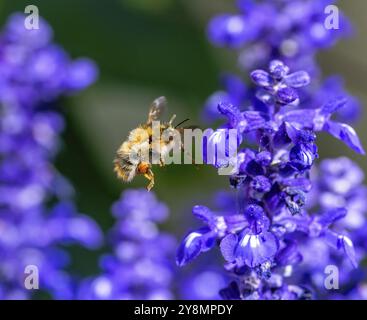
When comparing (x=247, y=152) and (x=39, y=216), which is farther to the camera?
(x=39, y=216)

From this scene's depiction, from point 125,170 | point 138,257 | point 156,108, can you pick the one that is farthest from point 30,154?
point 125,170

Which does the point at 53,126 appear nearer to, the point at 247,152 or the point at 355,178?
the point at 355,178

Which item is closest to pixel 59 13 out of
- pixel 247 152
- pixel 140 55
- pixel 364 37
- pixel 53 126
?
pixel 140 55

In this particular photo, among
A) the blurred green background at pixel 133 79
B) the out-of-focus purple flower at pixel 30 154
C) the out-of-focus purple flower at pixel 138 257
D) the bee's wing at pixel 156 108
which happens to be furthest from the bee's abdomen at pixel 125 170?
the blurred green background at pixel 133 79

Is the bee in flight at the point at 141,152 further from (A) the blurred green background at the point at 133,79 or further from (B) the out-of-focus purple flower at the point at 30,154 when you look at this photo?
(A) the blurred green background at the point at 133,79

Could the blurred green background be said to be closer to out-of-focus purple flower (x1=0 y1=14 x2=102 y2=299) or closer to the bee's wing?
out-of-focus purple flower (x1=0 y1=14 x2=102 y2=299)

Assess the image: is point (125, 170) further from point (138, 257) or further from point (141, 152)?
point (138, 257)
